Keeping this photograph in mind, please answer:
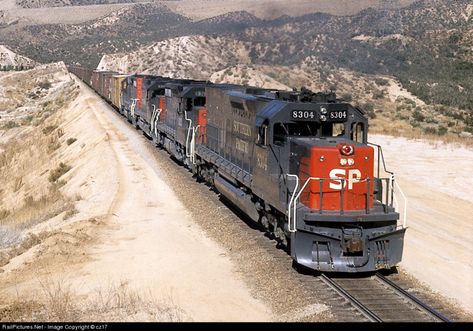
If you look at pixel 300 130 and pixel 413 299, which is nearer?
pixel 413 299

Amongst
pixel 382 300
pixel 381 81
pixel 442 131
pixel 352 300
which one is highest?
pixel 381 81

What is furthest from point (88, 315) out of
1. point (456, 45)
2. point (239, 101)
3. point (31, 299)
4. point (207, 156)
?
point (456, 45)

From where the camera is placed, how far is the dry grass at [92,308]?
35.5 ft

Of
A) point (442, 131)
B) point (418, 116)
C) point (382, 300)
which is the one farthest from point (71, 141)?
point (382, 300)

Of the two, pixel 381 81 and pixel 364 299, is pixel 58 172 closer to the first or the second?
pixel 364 299

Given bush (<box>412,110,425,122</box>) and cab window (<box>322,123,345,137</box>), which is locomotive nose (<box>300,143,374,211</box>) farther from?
bush (<box>412,110,425,122</box>)

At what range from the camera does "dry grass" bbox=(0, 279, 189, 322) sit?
10.8m

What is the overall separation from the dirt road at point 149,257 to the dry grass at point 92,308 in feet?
0.77

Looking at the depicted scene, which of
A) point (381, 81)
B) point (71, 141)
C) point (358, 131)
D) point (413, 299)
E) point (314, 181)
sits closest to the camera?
point (413, 299)

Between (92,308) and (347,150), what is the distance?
243 inches

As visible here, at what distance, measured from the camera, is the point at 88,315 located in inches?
430

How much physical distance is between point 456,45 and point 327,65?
72.2ft

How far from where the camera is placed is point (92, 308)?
37.1 ft

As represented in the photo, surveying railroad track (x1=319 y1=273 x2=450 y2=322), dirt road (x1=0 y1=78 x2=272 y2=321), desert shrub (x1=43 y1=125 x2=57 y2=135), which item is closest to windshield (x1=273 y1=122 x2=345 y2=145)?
dirt road (x1=0 y1=78 x2=272 y2=321)
